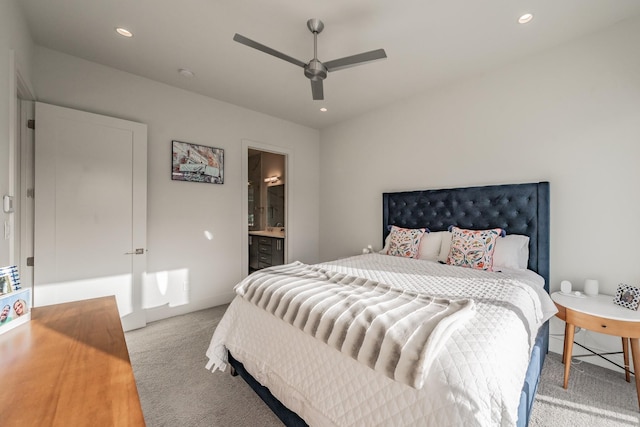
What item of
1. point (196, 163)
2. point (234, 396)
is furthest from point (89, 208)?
point (234, 396)

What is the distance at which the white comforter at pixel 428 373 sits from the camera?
3.11ft

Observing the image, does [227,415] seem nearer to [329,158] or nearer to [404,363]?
[404,363]

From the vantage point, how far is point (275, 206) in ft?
19.7

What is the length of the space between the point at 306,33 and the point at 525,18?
1.76 m

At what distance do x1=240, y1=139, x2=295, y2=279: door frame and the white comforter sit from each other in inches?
79.9

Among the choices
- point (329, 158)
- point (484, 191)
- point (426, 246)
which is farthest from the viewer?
point (329, 158)

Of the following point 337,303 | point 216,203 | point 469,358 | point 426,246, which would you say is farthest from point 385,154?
point 469,358

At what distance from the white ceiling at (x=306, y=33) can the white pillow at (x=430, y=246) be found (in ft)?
6.00

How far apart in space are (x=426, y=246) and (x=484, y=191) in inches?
33.4

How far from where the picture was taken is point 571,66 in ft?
7.88

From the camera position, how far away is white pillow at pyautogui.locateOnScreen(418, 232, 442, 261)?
3.03 metres

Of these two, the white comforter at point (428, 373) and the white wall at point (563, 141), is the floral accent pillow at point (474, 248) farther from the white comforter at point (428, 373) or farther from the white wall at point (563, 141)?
the white wall at point (563, 141)

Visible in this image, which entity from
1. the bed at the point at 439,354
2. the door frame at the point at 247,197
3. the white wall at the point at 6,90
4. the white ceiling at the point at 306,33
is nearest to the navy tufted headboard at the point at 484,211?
the bed at the point at 439,354

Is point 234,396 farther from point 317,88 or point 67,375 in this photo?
point 317,88
